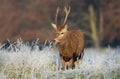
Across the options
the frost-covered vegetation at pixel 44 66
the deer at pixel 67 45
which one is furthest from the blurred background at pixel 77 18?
the frost-covered vegetation at pixel 44 66

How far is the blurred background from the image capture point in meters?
39.6

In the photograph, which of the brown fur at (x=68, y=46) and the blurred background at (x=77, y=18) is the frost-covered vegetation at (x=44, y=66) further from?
the blurred background at (x=77, y=18)

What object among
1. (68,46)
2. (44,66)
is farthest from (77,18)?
(44,66)

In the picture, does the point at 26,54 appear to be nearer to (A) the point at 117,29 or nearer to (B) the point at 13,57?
(B) the point at 13,57

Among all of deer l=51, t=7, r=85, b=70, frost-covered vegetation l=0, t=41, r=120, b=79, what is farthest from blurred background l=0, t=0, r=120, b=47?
frost-covered vegetation l=0, t=41, r=120, b=79

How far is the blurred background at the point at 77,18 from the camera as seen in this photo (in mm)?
39594

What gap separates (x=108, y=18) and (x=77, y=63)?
26.4m

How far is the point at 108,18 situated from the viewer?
134 ft

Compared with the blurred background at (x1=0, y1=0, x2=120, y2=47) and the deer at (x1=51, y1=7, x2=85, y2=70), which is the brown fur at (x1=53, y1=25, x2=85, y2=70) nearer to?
the deer at (x1=51, y1=7, x2=85, y2=70)

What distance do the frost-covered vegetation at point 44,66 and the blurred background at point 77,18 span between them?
79.4 ft

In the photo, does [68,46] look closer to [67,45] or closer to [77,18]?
[67,45]

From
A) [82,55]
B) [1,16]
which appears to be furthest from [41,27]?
[82,55]

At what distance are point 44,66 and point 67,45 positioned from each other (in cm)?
123

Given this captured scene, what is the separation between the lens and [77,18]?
132 feet
